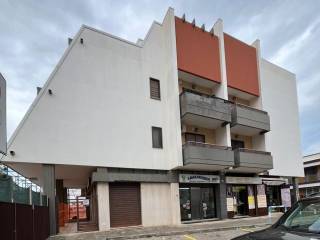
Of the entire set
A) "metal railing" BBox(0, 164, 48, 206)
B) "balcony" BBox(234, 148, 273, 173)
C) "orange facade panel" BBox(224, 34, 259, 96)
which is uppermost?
"orange facade panel" BBox(224, 34, 259, 96)

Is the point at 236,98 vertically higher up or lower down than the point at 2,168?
higher up

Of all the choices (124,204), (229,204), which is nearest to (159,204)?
(124,204)

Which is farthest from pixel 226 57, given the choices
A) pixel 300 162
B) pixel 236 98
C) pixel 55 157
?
pixel 55 157

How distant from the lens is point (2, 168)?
918 inches

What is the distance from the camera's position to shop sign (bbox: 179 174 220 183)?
24.2m

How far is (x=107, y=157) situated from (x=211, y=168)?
25.6 feet

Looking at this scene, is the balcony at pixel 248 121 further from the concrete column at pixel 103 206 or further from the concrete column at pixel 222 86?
the concrete column at pixel 103 206

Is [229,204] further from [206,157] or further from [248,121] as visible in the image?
[248,121]

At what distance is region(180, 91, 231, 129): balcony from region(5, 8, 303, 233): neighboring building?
0.24 feet

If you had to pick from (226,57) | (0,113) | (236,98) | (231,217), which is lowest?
(231,217)

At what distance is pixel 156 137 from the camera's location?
78.0 ft

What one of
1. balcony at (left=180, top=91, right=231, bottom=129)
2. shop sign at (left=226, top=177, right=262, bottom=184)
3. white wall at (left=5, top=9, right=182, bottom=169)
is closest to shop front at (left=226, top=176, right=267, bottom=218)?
shop sign at (left=226, top=177, right=262, bottom=184)

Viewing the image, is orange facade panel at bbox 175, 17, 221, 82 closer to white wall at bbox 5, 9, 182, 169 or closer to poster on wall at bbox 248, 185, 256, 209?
white wall at bbox 5, 9, 182, 169

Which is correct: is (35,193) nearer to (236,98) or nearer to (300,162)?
(236,98)
